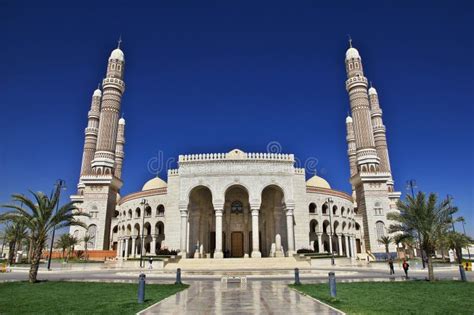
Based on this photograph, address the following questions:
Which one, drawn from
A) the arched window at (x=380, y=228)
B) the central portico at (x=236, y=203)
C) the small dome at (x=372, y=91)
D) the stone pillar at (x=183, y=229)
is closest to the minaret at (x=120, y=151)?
the central portico at (x=236, y=203)

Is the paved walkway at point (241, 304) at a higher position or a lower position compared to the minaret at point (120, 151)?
lower

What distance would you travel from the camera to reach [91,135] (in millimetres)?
54312

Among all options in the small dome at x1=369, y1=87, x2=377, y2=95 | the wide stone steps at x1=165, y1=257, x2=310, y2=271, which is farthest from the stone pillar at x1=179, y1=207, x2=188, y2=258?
the small dome at x1=369, y1=87, x2=377, y2=95

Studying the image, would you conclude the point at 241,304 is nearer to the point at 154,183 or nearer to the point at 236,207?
the point at 236,207

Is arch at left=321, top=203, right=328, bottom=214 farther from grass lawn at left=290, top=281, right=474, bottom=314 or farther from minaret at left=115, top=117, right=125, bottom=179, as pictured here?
minaret at left=115, top=117, right=125, bottom=179

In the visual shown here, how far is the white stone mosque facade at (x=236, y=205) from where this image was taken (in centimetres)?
3328

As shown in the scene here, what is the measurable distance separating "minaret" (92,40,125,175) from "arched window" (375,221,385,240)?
3640cm

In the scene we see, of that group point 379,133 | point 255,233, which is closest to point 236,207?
point 255,233

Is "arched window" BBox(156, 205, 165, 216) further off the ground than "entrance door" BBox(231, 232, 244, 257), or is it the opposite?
"arched window" BBox(156, 205, 165, 216)

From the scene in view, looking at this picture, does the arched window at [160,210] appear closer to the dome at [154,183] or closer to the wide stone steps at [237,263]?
the dome at [154,183]

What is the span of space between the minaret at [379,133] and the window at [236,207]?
2758 centimetres

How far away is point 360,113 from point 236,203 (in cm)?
2449

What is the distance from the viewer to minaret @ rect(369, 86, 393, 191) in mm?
53375

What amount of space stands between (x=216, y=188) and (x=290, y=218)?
26.4 feet
